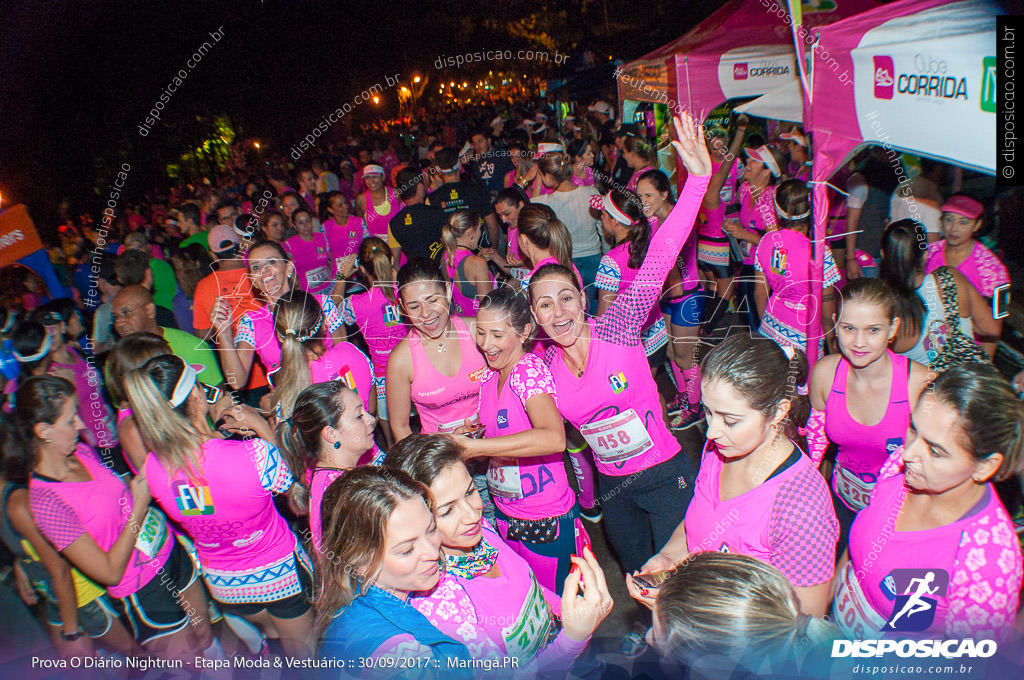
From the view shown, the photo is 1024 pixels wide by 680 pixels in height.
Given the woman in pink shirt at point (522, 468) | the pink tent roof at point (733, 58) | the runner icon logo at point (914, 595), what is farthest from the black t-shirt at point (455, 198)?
the runner icon logo at point (914, 595)

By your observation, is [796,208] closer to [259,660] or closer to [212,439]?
[212,439]

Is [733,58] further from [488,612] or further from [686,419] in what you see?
[488,612]

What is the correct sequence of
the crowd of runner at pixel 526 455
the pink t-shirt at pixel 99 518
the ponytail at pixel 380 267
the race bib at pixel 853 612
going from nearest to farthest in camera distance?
the crowd of runner at pixel 526 455
the race bib at pixel 853 612
the pink t-shirt at pixel 99 518
the ponytail at pixel 380 267

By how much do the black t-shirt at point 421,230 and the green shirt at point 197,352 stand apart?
2.12 metres

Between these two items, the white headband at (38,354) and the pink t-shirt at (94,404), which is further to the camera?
the pink t-shirt at (94,404)

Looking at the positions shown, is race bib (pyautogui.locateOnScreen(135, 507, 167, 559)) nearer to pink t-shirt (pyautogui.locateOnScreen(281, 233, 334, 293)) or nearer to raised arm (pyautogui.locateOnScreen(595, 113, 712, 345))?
raised arm (pyautogui.locateOnScreen(595, 113, 712, 345))

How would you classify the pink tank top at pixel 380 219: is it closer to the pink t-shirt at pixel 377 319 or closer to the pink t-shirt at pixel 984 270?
the pink t-shirt at pixel 377 319

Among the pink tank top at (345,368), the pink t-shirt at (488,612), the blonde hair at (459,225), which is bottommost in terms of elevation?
the pink t-shirt at (488,612)

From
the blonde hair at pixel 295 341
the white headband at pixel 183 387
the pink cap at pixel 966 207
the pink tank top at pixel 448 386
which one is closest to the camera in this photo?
the white headband at pixel 183 387

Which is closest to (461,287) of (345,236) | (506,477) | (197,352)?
(197,352)

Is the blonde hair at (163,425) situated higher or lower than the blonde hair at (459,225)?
lower

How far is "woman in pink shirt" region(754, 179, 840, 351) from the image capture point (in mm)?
3424

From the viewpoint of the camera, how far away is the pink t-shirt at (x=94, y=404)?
3.32 meters

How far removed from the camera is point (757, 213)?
16.3ft
